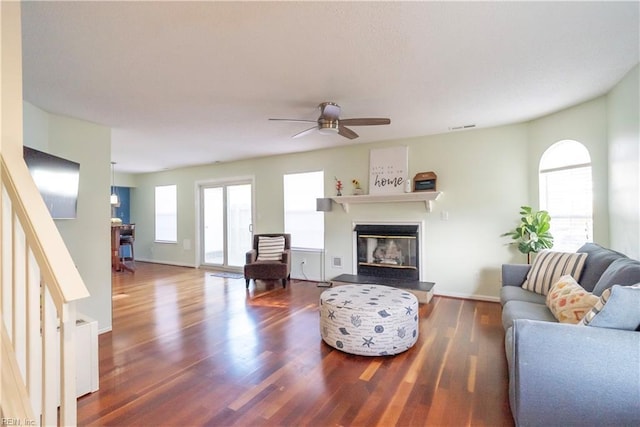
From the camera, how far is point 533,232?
12.1 feet

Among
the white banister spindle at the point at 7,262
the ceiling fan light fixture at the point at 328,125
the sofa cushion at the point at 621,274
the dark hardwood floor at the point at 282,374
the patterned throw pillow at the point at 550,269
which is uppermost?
the ceiling fan light fixture at the point at 328,125

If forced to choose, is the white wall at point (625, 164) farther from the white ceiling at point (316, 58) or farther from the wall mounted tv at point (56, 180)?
the wall mounted tv at point (56, 180)

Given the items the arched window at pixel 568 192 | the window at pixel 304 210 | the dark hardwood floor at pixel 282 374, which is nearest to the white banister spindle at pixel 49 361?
the dark hardwood floor at pixel 282 374

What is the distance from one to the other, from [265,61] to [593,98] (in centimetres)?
333

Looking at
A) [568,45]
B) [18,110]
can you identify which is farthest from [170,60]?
[568,45]

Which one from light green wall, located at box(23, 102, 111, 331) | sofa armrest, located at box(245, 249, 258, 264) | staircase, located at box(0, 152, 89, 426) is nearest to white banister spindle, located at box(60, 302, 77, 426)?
staircase, located at box(0, 152, 89, 426)

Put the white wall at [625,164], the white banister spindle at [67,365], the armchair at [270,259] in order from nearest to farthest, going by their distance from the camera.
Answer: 1. the white banister spindle at [67,365]
2. the white wall at [625,164]
3. the armchair at [270,259]

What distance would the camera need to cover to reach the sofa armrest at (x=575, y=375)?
1.41 metres

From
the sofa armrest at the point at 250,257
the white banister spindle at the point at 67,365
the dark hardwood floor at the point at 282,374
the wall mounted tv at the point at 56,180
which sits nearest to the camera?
the white banister spindle at the point at 67,365

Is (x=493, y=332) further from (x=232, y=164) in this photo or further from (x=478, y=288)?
(x=232, y=164)

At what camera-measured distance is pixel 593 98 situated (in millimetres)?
3162

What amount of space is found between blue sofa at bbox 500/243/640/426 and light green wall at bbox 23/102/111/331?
3750 mm

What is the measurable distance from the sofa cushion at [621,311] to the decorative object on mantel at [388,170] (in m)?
3.24

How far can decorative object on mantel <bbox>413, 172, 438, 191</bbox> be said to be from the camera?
446 centimetres
